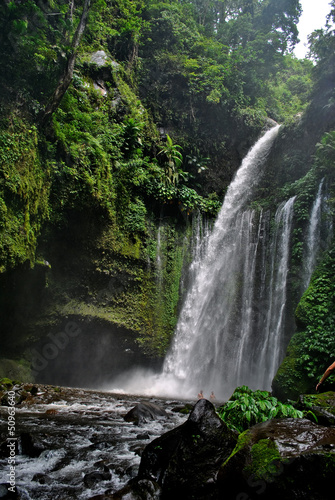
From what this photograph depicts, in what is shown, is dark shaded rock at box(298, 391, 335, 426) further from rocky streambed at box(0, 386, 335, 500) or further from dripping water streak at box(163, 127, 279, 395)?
dripping water streak at box(163, 127, 279, 395)

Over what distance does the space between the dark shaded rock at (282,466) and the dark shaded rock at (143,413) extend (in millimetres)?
3863

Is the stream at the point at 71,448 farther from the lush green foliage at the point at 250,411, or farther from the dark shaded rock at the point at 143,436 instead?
the lush green foliage at the point at 250,411

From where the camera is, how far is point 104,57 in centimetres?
1532

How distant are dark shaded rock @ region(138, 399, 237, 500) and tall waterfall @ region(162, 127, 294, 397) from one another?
8.38 metres

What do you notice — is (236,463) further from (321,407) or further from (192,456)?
(321,407)

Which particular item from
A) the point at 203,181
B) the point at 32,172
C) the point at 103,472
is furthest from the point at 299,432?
the point at 203,181

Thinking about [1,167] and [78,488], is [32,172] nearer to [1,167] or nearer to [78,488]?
[1,167]

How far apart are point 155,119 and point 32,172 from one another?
10.6m

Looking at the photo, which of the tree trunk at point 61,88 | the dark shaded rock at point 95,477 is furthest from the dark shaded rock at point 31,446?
the tree trunk at point 61,88

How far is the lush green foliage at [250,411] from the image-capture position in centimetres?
416

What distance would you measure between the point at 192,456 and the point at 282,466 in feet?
3.59

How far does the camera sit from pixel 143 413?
6418 millimetres

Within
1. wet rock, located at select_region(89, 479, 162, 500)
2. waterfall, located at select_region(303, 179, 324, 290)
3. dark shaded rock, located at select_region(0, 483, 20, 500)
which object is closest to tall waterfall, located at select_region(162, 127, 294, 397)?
waterfall, located at select_region(303, 179, 324, 290)

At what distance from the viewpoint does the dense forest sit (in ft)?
27.7
